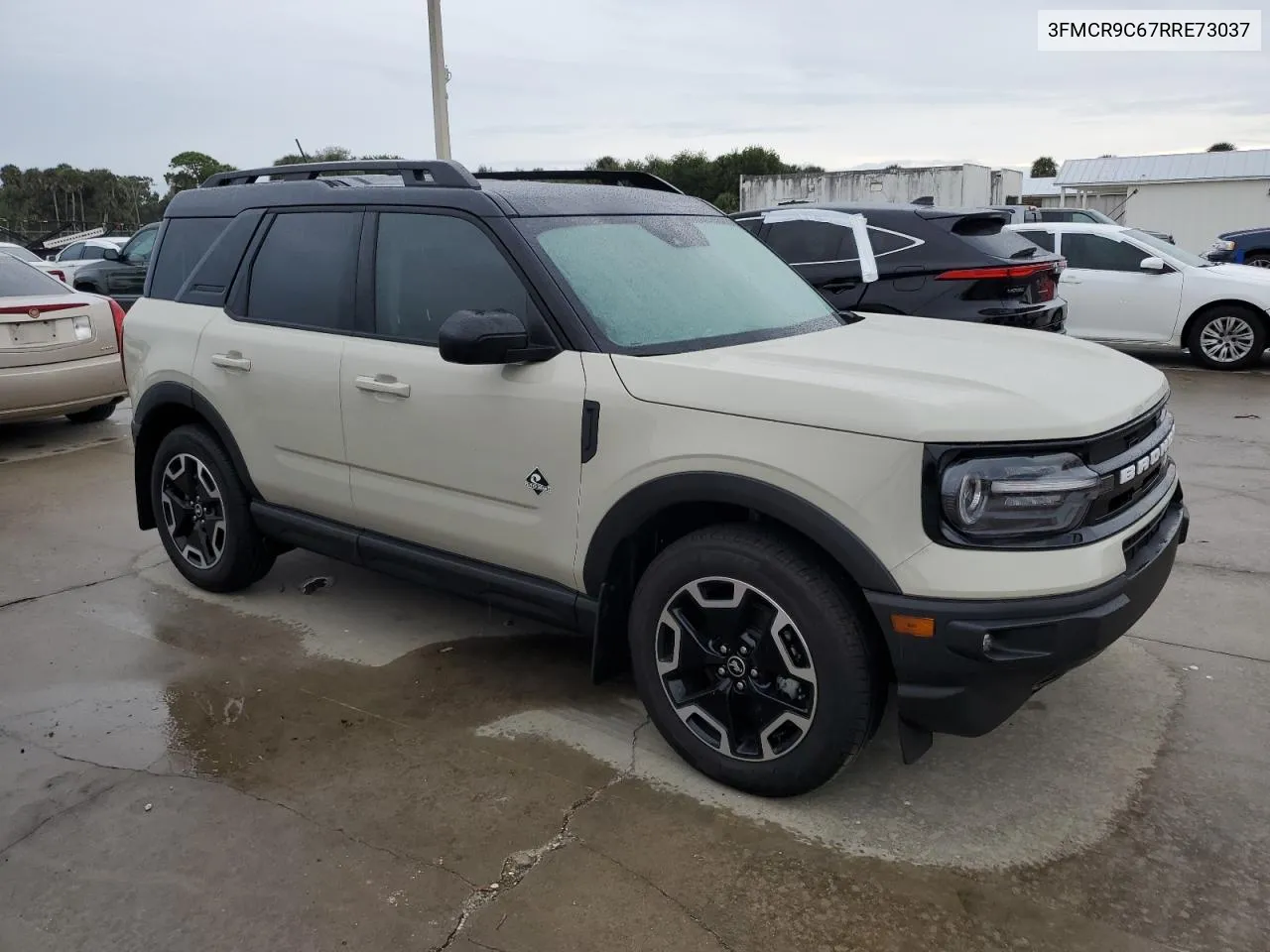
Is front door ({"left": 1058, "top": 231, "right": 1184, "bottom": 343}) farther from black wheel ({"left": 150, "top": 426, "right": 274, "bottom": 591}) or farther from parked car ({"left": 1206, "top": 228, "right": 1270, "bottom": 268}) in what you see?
black wheel ({"left": 150, "top": 426, "right": 274, "bottom": 591})

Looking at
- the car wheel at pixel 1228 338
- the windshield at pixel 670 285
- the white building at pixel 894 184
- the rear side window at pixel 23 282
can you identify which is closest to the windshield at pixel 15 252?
the rear side window at pixel 23 282

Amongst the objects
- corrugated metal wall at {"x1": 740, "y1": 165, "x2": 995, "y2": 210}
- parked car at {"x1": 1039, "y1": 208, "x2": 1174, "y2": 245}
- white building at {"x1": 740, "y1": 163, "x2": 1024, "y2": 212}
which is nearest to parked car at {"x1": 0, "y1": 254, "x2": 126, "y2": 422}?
Result: parked car at {"x1": 1039, "y1": 208, "x2": 1174, "y2": 245}

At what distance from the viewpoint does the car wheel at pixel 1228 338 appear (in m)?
10.9

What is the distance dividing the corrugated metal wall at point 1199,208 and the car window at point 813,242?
112 ft

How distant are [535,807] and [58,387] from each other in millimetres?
6720

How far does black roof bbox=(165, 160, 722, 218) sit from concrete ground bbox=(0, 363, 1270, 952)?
179 cm

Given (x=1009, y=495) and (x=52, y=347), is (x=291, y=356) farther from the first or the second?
(x=52, y=347)

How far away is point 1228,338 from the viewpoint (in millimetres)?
10969

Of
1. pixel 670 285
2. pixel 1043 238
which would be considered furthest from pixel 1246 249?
pixel 670 285

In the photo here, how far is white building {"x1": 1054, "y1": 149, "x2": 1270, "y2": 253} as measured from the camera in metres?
37.3

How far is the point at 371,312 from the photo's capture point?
3.97 m

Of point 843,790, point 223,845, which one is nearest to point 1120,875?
point 843,790

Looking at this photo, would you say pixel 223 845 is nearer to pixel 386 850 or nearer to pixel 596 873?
pixel 386 850

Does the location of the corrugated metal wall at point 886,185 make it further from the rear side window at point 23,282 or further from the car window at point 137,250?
the rear side window at point 23,282
